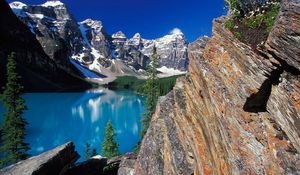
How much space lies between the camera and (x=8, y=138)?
29.7m

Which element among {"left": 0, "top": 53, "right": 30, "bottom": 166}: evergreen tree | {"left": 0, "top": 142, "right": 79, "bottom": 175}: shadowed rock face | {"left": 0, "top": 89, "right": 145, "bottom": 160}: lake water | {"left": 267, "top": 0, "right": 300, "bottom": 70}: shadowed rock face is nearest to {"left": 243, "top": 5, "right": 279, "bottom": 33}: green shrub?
{"left": 267, "top": 0, "right": 300, "bottom": 70}: shadowed rock face

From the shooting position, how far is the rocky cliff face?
7.62m

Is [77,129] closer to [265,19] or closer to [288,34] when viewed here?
[265,19]

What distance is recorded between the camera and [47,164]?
1875 cm

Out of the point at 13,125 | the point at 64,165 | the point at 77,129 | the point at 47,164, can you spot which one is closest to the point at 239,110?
the point at 47,164

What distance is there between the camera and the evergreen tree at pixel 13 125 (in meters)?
28.9

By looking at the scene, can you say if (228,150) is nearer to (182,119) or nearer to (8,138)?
(182,119)

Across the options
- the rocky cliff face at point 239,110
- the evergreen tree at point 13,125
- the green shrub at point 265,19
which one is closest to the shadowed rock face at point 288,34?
the rocky cliff face at point 239,110

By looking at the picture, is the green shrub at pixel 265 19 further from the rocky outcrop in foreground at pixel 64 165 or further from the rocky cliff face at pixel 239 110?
the rocky outcrop in foreground at pixel 64 165

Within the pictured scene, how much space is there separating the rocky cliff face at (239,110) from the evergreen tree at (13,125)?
20626mm

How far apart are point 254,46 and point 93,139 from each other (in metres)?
55.7

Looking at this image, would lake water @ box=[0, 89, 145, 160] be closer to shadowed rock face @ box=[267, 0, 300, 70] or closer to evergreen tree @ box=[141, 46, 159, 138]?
evergreen tree @ box=[141, 46, 159, 138]

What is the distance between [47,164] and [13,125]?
14.3 metres

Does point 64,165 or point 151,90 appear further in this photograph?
point 151,90
